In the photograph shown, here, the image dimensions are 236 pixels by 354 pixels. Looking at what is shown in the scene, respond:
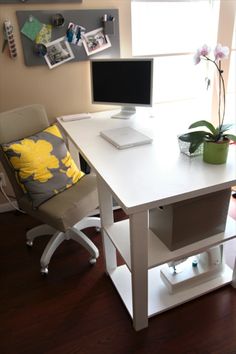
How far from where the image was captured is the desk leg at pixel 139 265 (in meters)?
1.15

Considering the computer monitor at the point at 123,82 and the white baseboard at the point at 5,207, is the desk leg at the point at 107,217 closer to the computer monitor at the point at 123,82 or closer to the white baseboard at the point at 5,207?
the computer monitor at the point at 123,82

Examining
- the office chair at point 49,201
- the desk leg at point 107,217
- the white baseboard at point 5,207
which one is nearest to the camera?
the desk leg at point 107,217

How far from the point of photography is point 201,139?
1.32 metres

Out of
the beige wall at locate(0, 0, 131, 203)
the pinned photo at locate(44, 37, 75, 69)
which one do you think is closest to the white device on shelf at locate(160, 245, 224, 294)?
the beige wall at locate(0, 0, 131, 203)

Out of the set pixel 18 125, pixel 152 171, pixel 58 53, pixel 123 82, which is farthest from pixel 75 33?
pixel 152 171

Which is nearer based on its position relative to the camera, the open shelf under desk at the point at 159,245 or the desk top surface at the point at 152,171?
the desk top surface at the point at 152,171

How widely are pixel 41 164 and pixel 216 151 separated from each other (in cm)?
95

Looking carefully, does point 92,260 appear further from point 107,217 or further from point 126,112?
point 126,112

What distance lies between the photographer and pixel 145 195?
112cm

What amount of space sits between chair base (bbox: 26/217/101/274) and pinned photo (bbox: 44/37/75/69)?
1.13 m

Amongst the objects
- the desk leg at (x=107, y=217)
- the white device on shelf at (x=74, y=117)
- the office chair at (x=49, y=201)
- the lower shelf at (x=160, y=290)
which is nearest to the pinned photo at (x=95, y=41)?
the white device on shelf at (x=74, y=117)

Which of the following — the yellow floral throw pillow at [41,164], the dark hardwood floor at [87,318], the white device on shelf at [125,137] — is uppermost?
the white device on shelf at [125,137]

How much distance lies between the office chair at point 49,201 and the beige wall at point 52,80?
0.28m

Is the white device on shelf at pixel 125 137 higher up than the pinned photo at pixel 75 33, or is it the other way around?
the pinned photo at pixel 75 33
